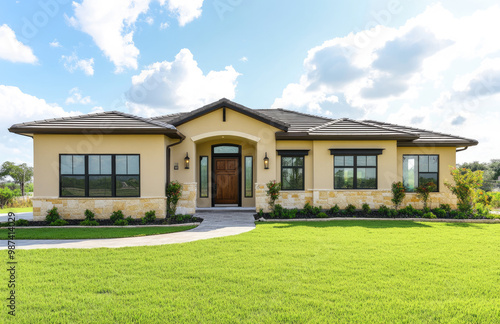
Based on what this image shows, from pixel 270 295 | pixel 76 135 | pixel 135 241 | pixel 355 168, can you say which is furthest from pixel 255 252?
pixel 76 135

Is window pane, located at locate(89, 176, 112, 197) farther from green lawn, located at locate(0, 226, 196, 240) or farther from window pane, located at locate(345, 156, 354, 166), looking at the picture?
window pane, located at locate(345, 156, 354, 166)

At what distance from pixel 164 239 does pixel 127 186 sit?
13.1ft

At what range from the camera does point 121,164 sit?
34.0ft

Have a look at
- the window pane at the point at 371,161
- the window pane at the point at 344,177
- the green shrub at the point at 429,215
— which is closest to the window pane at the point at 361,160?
the window pane at the point at 371,161

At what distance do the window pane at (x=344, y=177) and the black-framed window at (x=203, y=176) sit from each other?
20.4 feet

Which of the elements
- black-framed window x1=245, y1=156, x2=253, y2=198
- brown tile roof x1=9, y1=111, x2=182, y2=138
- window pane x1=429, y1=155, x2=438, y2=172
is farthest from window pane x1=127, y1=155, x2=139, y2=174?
window pane x1=429, y1=155, x2=438, y2=172

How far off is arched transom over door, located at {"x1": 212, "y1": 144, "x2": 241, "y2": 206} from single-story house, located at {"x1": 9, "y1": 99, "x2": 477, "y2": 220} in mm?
50

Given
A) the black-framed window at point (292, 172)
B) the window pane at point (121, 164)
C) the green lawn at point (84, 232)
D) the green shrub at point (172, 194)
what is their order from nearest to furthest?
1. the green lawn at point (84, 232)
2. the window pane at point (121, 164)
3. the green shrub at point (172, 194)
4. the black-framed window at point (292, 172)

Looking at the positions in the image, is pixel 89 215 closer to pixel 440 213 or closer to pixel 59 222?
pixel 59 222

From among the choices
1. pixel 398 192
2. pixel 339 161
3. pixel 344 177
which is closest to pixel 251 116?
pixel 339 161

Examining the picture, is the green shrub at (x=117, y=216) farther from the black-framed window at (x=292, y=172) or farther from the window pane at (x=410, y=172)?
the window pane at (x=410, y=172)

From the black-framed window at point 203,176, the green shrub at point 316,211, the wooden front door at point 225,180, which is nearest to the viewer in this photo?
the green shrub at point 316,211

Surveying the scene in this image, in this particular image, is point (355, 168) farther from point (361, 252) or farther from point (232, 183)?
point (361, 252)

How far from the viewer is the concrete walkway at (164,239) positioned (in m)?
6.64
